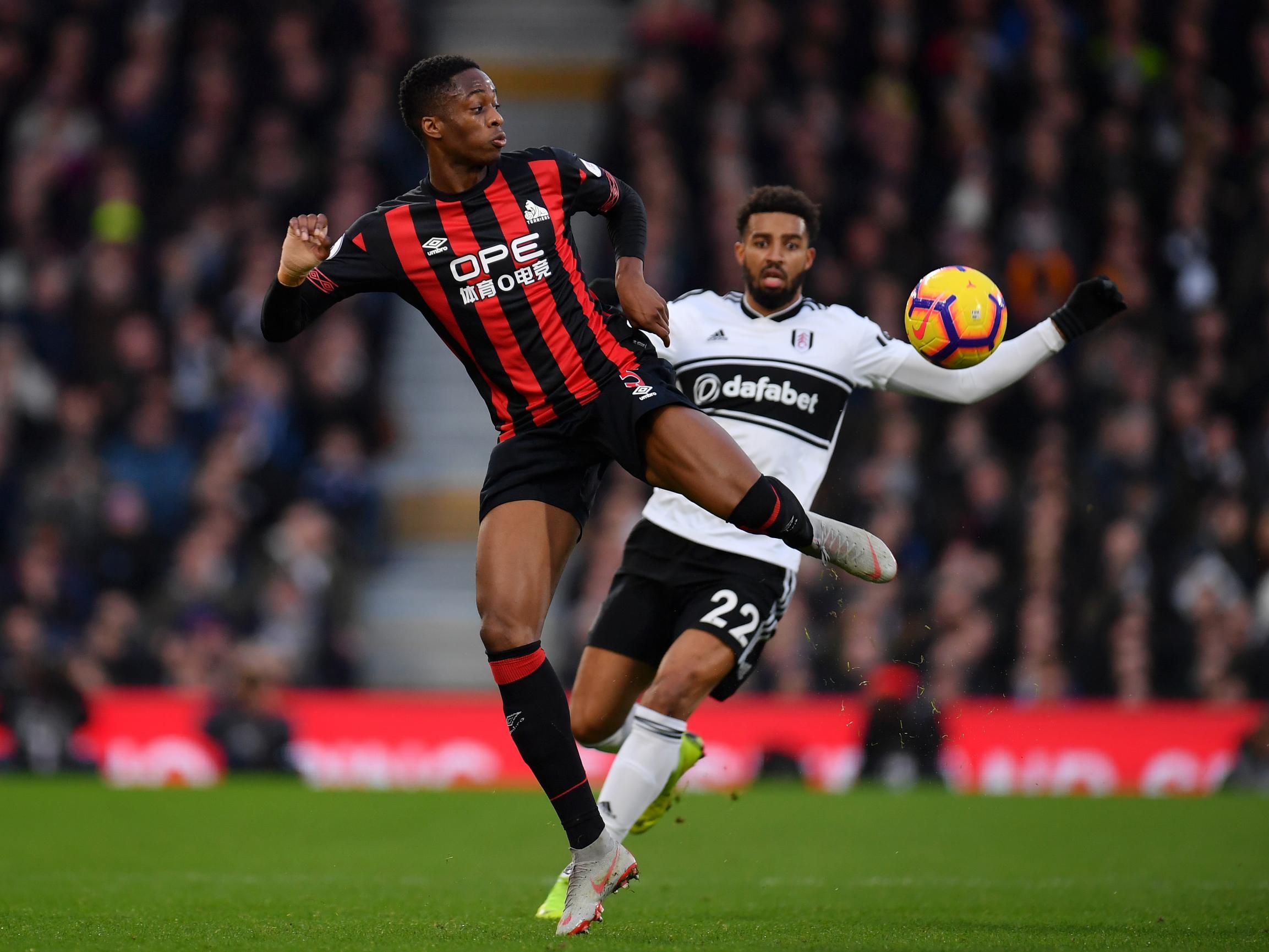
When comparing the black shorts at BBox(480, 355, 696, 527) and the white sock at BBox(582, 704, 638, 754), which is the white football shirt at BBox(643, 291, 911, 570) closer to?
the white sock at BBox(582, 704, 638, 754)

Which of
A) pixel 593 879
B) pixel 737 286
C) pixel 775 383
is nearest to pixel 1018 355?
pixel 775 383


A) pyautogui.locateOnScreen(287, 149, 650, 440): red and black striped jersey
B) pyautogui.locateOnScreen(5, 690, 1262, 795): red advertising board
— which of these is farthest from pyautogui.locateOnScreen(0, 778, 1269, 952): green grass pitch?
pyautogui.locateOnScreen(287, 149, 650, 440): red and black striped jersey

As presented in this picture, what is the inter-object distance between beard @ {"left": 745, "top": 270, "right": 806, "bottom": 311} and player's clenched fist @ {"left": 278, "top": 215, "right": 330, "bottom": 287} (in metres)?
1.99

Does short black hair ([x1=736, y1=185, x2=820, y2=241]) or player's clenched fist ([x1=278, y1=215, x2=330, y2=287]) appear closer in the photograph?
player's clenched fist ([x1=278, y1=215, x2=330, y2=287])

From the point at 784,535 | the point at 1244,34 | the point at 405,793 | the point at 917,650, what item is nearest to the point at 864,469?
the point at 917,650

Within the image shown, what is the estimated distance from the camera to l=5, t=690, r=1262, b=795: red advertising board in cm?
1146

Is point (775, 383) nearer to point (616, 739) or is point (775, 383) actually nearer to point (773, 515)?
point (773, 515)

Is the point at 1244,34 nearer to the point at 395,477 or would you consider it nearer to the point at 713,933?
the point at 395,477

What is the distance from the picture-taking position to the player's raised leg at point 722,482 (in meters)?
5.37

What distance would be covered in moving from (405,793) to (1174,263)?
751cm

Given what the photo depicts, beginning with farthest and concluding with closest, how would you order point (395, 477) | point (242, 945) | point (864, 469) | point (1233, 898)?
point (395, 477), point (864, 469), point (1233, 898), point (242, 945)

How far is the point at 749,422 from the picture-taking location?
21.7 feet

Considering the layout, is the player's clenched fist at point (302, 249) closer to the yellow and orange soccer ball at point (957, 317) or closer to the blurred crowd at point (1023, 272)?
the yellow and orange soccer ball at point (957, 317)

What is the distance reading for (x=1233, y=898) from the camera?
251 inches
